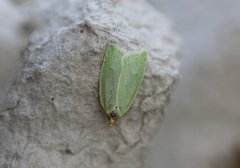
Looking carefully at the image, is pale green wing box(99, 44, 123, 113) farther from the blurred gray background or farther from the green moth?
the blurred gray background

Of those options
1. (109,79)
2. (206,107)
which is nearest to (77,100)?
(109,79)

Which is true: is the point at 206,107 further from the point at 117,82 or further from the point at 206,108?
the point at 117,82

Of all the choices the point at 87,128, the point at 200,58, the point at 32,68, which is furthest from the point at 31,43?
the point at 200,58

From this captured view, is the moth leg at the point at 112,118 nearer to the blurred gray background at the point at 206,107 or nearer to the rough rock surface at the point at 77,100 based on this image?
the rough rock surface at the point at 77,100

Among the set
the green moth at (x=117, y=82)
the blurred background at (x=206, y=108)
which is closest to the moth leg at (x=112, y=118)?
the green moth at (x=117, y=82)

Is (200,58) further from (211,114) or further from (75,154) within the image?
(75,154)

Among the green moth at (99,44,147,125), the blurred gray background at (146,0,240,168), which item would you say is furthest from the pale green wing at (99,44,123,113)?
the blurred gray background at (146,0,240,168)

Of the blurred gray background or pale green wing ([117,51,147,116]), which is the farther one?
the blurred gray background
